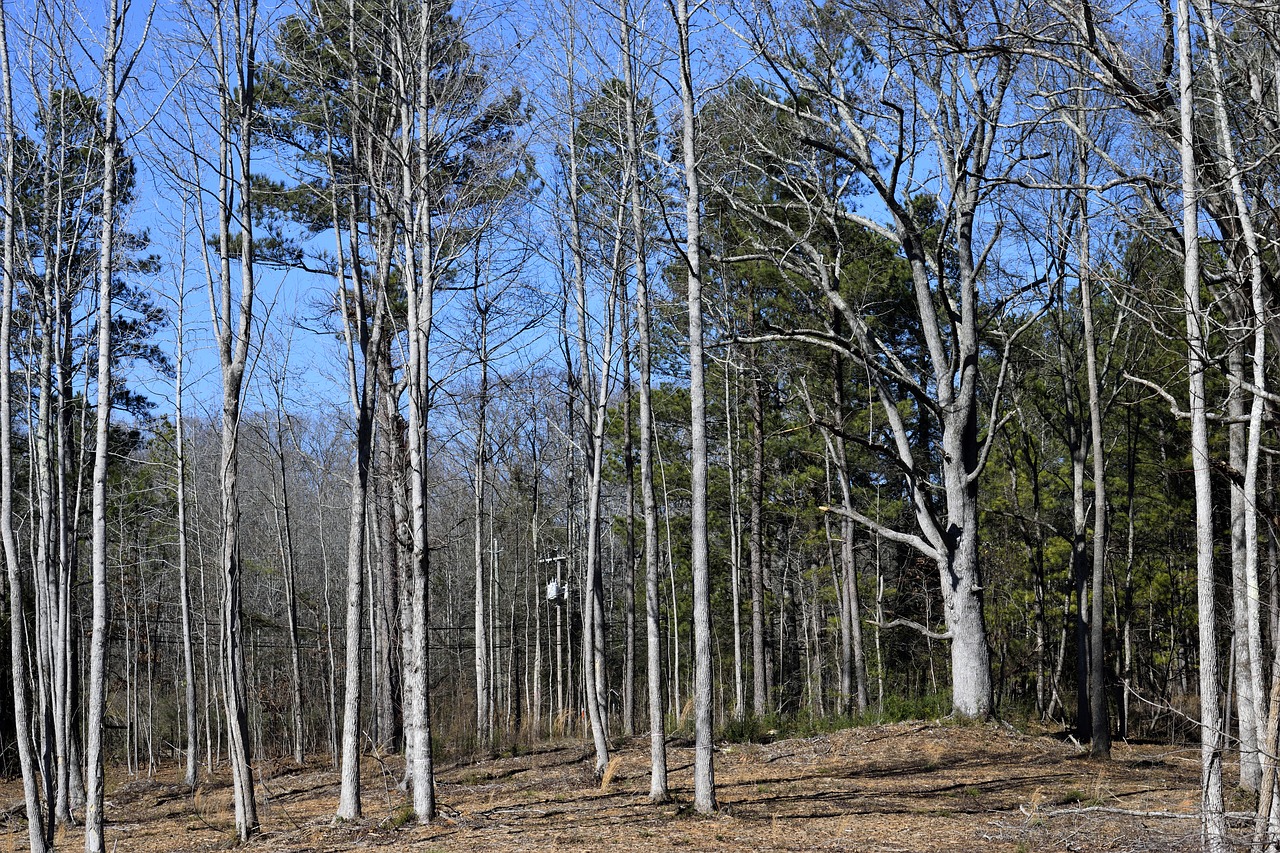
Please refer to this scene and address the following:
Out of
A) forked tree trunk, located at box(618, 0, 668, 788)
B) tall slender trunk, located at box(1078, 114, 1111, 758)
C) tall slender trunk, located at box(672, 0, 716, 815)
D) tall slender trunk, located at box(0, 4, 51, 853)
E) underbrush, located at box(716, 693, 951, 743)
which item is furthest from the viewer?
underbrush, located at box(716, 693, 951, 743)

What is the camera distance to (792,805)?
29.9 feet

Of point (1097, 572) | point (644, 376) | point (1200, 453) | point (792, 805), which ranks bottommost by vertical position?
point (792, 805)

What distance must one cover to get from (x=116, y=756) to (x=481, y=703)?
10.4m

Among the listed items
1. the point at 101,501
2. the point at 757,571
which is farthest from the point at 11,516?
the point at 757,571

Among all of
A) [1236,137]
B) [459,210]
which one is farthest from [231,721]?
[1236,137]

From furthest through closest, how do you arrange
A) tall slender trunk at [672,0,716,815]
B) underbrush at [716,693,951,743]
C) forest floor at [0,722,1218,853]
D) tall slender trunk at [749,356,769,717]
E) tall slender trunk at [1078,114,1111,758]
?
tall slender trunk at [749,356,769,717] → underbrush at [716,693,951,743] → tall slender trunk at [1078,114,1111,758] → tall slender trunk at [672,0,716,815] → forest floor at [0,722,1218,853]

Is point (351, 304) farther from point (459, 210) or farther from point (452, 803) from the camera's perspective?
point (452, 803)

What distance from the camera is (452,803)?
1089 centimetres

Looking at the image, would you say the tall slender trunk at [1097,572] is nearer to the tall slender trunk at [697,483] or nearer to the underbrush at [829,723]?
the underbrush at [829,723]

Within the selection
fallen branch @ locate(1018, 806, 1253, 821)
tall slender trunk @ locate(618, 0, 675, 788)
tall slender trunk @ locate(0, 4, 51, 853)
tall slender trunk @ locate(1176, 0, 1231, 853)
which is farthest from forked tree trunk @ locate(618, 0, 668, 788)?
tall slender trunk @ locate(0, 4, 51, 853)

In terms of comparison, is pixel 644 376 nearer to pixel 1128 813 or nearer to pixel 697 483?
pixel 697 483

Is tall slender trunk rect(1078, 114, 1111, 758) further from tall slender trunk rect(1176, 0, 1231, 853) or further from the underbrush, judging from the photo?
tall slender trunk rect(1176, 0, 1231, 853)

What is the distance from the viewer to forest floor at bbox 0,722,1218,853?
7.59 metres

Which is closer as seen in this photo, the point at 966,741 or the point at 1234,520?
the point at 1234,520
